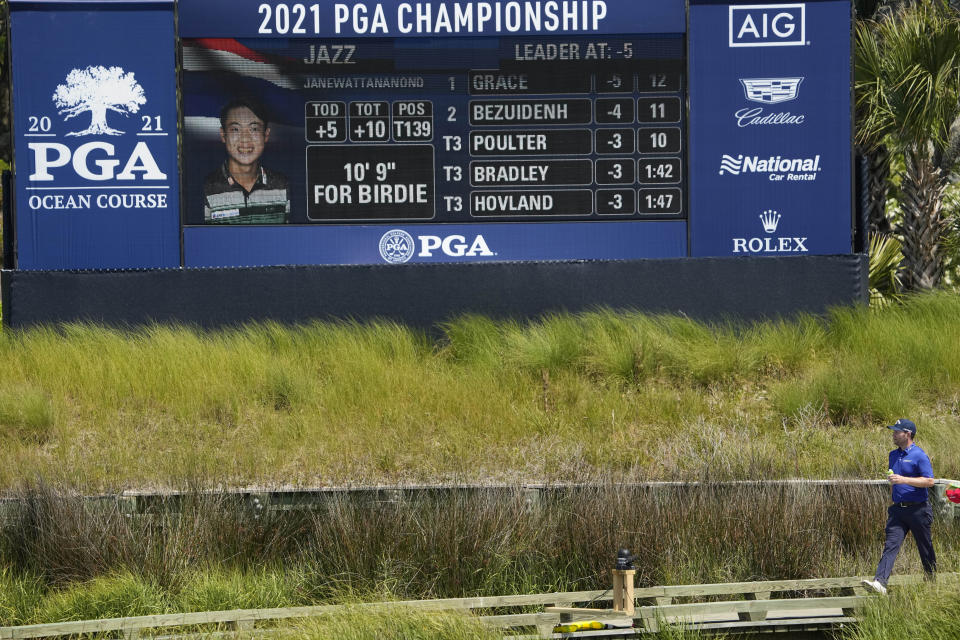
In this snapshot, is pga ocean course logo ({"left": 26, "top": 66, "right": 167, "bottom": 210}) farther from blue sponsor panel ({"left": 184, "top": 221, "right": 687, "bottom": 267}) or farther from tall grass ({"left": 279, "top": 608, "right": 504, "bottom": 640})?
tall grass ({"left": 279, "top": 608, "right": 504, "bottom": 640})

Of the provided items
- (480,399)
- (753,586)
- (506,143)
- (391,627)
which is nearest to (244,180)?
(506,143)

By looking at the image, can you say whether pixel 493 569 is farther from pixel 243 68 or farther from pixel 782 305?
pixel 243 68

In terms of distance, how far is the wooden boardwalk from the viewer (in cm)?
809

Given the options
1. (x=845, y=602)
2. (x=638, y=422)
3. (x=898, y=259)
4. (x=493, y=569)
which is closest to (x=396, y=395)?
(x=638, y=422)

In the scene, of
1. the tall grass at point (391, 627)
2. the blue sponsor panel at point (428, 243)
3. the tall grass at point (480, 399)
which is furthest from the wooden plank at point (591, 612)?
the blue sponsor panel at point (428, 243)

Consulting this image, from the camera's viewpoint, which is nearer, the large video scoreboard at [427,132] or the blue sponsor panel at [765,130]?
the large video scoreboard at [427,132]

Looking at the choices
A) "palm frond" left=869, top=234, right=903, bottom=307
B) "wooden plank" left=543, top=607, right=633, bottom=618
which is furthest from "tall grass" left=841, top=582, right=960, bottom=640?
"palm frond" left=869, top=234, right=903, bottom=307

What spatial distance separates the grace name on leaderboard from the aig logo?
37.1 inches

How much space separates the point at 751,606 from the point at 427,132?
758cm

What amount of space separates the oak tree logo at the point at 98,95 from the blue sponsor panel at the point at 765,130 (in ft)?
22.1

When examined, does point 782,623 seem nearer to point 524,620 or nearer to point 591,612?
point 591,612

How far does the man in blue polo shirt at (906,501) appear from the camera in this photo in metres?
8.07

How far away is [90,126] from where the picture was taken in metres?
14.1

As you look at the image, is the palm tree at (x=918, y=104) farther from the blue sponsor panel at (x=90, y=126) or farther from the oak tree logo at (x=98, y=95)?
the oak tree logo at (x=98, y=95)
